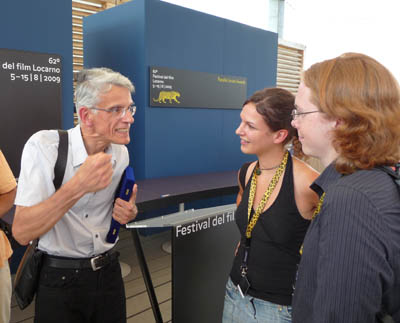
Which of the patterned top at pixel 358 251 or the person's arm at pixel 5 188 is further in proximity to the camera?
the person's arm at pixel 5 188

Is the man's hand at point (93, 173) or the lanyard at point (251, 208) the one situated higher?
the man's hand at point (93, 173)

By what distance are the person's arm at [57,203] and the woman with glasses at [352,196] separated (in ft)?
2.76

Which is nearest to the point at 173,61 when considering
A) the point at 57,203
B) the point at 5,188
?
the point at 5,188

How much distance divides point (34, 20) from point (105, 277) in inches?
110

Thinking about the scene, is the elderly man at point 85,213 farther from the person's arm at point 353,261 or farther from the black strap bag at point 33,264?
the person's arm at point 353,261

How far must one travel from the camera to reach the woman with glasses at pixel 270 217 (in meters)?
1.48

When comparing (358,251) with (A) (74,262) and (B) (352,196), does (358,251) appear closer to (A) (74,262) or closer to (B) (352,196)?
(B) (352,196)

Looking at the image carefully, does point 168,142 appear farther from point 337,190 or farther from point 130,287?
point 337,190

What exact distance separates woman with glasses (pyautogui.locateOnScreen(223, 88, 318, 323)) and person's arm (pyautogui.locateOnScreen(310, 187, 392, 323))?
58 centimetres

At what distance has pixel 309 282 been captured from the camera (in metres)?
1.02

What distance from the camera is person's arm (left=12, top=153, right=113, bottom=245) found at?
4.63 feet

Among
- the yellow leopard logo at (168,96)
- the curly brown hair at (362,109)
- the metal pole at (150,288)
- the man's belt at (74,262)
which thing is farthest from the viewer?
the yellow leopard logo at (168,96)

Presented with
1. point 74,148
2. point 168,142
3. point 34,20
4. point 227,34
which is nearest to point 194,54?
point 227,34

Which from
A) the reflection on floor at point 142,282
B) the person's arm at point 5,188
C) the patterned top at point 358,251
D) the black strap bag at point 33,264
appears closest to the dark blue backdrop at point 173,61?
the reflection on floor at point 142,282
